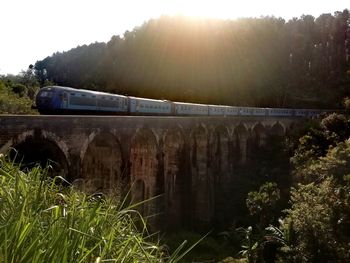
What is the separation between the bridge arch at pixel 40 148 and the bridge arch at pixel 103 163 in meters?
3.84

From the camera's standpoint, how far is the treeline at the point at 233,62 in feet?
226

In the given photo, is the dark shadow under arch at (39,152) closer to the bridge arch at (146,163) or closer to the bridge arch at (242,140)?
the bridge arch at (146,163)

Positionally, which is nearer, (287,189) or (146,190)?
(146,190)

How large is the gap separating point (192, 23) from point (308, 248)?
6506 centimetres

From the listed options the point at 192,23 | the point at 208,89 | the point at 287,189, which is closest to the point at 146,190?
the point at 287,189

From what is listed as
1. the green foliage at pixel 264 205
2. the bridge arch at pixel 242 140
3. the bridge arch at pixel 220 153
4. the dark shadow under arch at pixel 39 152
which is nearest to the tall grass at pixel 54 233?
the dark shadow under arch at pixel 39 152

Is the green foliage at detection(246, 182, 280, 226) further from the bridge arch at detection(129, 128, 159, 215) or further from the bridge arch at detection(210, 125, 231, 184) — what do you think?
the bridge arch at detection(129, 128, 159, 215)

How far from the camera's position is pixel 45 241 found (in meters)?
3.05

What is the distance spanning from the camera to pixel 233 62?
7181 centimetres

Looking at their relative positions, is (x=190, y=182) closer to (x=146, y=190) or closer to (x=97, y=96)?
(x=146, y=190)

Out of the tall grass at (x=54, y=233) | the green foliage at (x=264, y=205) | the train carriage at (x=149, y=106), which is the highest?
the train carriage at (x=149, y=106)

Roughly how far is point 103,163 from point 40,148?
613 cm

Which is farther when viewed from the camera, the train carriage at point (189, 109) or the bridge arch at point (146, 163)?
the train carriage at point (189, 109)

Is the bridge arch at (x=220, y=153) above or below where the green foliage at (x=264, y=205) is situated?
→ above
